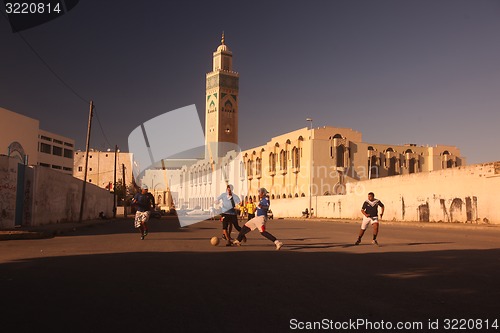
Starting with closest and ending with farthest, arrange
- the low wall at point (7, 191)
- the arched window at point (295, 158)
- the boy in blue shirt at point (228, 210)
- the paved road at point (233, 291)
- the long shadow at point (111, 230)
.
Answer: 1. the paved road at point (233, 291)
2. the boy in blue shirt at point (228, 210)
3. the low wall at point (7, 191)
4. the long shadow at point (111, 230)
5. the arched window at point (295, 158)

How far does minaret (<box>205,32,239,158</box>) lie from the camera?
14550cm

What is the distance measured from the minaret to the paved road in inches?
5156

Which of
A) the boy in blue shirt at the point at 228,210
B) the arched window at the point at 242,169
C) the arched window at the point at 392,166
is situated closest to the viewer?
the boy in blue shirt at the point at 228,210

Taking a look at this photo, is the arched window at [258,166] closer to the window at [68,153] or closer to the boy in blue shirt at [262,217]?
the window at [68,153]

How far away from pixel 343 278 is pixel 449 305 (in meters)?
2.54

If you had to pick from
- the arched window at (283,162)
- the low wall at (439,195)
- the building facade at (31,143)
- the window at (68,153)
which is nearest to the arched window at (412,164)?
the arched window at (283,162)

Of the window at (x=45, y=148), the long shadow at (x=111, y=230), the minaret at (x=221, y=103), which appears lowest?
the long shadow at (x=111, y=230)

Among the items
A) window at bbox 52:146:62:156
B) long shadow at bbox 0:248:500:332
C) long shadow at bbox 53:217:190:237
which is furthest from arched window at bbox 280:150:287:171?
long shadow at bbox 0:248:500:332

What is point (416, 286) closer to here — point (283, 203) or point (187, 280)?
point (187, 280)

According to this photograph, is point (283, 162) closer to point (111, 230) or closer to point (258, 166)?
point (258, 166)

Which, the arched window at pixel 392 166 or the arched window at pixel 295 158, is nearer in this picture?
the arched window at pixel 295 158

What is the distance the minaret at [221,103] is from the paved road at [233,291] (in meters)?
131

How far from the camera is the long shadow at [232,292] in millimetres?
5184

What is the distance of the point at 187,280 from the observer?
8.00m
